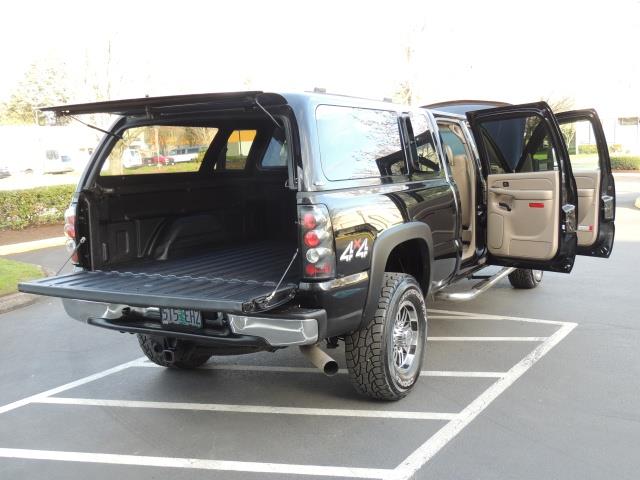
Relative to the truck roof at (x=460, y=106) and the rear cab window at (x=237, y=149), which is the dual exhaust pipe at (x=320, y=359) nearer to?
the rear cab window at (x=237, y=149)

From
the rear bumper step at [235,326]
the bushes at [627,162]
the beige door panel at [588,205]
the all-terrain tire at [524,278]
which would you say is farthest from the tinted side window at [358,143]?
the bushes at [627,162]

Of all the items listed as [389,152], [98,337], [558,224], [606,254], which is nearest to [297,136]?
[389,152]

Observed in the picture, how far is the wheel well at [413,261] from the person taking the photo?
4746 millimetres

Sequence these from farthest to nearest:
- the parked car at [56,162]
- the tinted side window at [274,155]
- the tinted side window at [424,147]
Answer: the parked car at [56,162] < the tinted side window at [274,155] < the tinted side window at [424,147]

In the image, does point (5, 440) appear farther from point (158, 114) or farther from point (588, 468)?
point (588, 468)

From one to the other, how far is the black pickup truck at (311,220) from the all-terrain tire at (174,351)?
16 millimetres

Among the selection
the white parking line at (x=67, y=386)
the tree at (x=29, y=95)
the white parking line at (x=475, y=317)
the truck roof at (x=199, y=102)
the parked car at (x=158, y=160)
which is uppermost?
the tree at (x=29, y=95)

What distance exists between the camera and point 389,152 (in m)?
4.57

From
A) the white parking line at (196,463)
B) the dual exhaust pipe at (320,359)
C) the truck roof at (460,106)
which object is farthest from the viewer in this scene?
the truck roof at (460,106)

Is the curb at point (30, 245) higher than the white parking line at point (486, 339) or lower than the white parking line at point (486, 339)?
higher

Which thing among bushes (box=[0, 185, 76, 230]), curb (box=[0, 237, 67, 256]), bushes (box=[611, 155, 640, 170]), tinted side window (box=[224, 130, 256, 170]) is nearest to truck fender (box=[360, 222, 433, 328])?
tinted side window (box=[224, 130, 256, 170])

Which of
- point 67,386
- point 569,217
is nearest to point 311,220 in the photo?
point 67,386

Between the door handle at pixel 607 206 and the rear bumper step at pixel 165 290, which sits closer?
the rear bumper step at pixel 165 290

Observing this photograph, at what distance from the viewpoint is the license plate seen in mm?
3732
